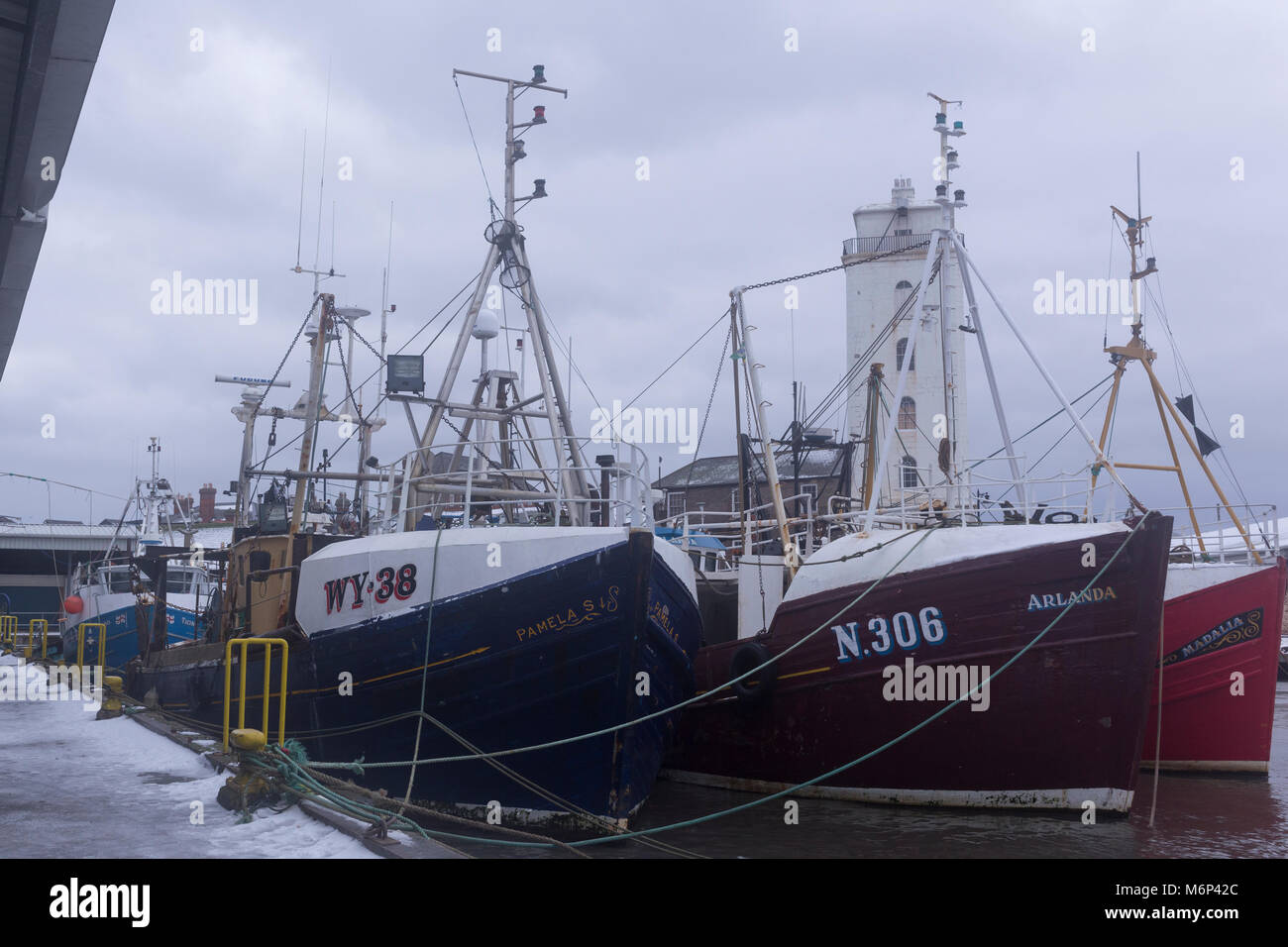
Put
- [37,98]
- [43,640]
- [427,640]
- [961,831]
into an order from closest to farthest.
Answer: [37,98] → [427,640] → [961,831] → [43,640]

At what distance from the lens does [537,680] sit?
1153 cm

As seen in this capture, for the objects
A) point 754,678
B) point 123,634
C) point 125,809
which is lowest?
point 123,634

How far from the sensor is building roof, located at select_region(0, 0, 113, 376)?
6.79 metres

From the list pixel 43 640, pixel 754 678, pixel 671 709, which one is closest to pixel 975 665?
pixel 754 678

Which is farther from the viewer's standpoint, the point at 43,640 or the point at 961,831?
the point at 43,640

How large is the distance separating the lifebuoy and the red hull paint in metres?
6.99

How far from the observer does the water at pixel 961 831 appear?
11.9m

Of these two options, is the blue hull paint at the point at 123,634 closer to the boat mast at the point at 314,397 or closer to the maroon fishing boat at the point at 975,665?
the boat mast at the point at 314,397

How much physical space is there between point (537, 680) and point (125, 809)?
3.99m

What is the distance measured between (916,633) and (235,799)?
311 inches

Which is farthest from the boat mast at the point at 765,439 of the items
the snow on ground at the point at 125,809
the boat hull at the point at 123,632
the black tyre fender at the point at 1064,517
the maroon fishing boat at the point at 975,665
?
the boat hull at the point at 123,632

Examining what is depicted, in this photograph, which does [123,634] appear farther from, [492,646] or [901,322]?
[901,322]
